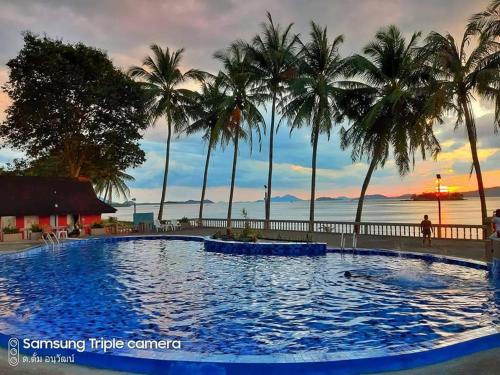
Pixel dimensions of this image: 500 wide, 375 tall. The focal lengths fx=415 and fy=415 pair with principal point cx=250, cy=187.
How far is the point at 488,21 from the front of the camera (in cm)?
1773

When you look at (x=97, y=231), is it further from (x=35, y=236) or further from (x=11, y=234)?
(x=11, y=234)

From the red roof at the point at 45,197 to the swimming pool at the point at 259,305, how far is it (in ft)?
46.8

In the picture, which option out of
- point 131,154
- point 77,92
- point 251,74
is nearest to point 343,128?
point 251,74

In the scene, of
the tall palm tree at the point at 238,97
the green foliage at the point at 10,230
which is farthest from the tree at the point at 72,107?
the green foliage at the point at 10,230

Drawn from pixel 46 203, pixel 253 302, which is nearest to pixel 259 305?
pixel 253 302

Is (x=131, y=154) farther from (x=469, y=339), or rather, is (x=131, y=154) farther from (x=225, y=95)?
(x=469, y=339)

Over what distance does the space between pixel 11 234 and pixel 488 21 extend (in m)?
28.2

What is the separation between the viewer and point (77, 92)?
35781 mm

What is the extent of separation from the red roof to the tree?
520cm

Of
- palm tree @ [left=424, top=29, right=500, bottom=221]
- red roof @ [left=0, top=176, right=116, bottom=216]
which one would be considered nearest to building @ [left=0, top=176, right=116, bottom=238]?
red roof @ [left=0, top=176, right=116, bottom=216]

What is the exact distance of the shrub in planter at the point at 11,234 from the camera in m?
25.7

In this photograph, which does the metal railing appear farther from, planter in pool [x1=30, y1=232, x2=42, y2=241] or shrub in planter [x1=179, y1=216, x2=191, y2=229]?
planter in pool [x1=30, y1=232, x2=42, y2=241]

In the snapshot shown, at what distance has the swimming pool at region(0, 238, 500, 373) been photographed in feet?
23.0

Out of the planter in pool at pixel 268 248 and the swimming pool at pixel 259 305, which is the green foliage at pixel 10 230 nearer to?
the swimming pool at pixel 259 305
